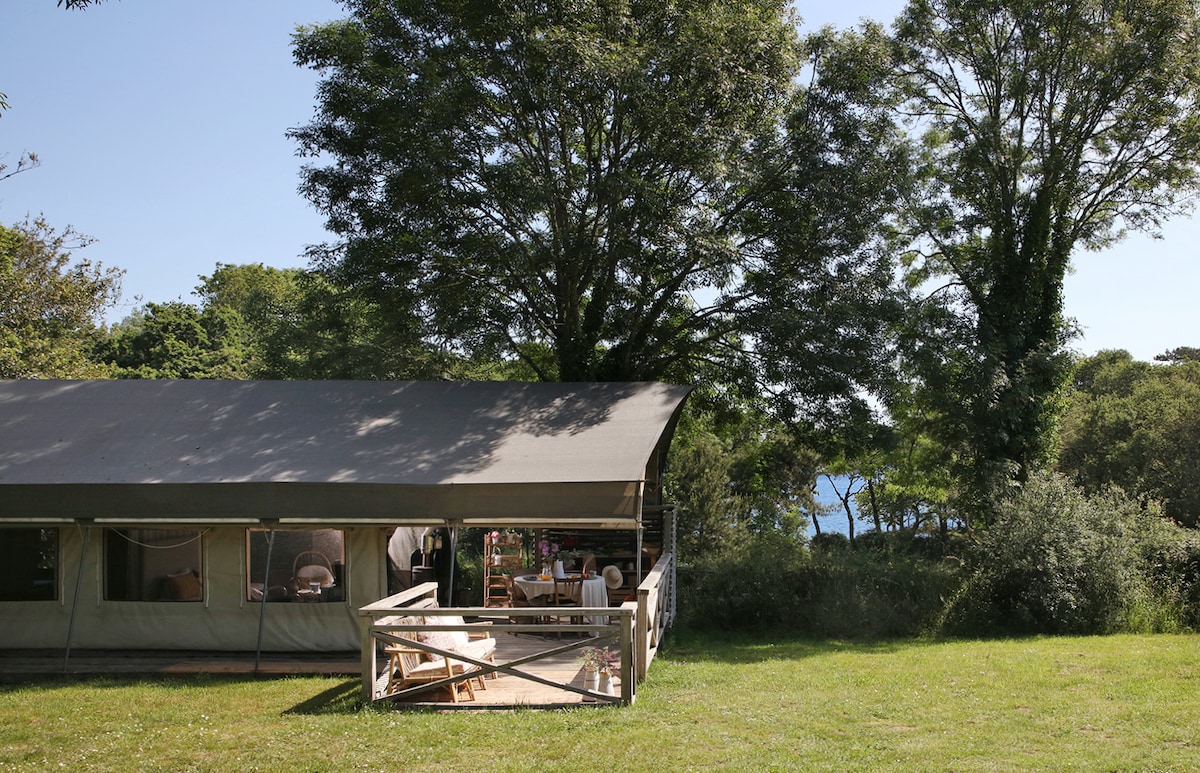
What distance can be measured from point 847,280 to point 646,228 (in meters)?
3.71

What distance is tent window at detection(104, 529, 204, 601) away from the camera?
11625 millimetres

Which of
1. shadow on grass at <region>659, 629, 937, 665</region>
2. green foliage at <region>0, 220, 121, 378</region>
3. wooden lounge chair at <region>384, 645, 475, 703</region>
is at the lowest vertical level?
shadow on grass at <region>659, 629, 937, 665</region>

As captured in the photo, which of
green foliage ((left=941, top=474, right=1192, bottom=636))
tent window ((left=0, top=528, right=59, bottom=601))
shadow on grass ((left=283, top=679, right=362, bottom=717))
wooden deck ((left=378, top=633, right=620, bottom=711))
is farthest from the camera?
green foliage ((left=941, top=474, right=1192, bottom=636))

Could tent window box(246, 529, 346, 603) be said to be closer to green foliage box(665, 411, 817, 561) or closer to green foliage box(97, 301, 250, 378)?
green foliage box(665, 411, 817, 561)

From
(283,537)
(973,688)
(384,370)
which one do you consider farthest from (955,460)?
(283,537)

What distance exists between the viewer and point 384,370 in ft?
64.6

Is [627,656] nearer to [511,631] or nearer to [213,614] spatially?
[511,631]

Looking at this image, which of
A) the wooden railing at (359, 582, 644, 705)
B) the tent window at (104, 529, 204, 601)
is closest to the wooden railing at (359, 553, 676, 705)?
the wooden railing at (359, 582, 644, 705)

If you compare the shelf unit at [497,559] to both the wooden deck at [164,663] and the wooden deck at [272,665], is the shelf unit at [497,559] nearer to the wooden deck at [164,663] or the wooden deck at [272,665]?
the wooden deck at [272,665]

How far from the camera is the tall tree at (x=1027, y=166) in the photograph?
701 inches

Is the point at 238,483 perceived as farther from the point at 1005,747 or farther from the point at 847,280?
the point at 847,280

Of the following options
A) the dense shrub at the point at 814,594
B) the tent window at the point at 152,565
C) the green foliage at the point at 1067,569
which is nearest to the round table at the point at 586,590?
the dense shrub at the point at 814,594

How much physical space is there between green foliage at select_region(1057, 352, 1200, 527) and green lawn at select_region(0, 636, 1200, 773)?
1346 centimetres

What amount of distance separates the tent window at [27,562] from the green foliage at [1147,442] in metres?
19.8
